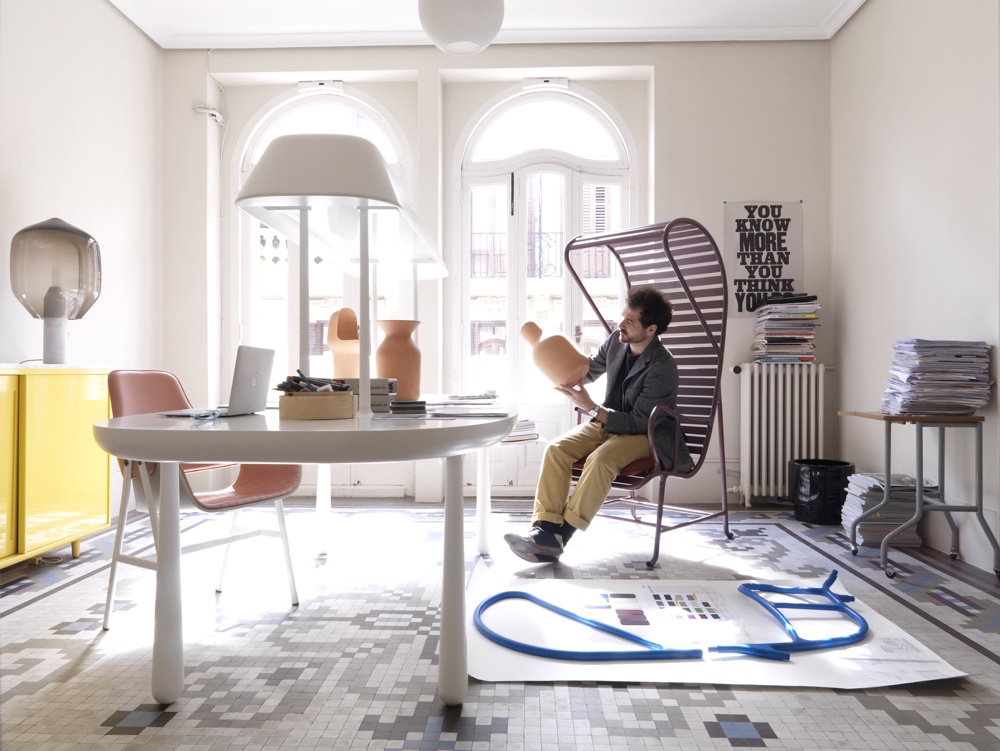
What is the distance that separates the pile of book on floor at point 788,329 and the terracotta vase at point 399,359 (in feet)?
9.21

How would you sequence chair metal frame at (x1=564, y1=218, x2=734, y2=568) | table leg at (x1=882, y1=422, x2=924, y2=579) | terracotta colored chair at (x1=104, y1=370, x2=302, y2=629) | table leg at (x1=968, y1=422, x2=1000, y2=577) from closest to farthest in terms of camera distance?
terracotta colored chair at (x1=104, y1=370, x2=302, y2=629) < table leg at (x1=968, y1=422, x2=1000, y2=577) < table leg at (x1=882, y1=422, x2=924, y2=579) < chair metal frame at (x1=564, y1=218, x2=734, y2=568)

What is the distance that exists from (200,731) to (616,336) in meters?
2.53

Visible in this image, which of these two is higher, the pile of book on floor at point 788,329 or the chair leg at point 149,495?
the pile of book on floor at point 788,329

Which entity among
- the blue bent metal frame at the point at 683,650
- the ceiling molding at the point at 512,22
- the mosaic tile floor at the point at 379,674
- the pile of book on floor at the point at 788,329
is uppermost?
the ceiling molding at the point at 512,22

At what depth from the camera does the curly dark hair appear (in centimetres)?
333

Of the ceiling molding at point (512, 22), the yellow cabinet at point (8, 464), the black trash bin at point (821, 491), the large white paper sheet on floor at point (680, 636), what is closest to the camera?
the large white paper sheet on floor at point (680, 636)

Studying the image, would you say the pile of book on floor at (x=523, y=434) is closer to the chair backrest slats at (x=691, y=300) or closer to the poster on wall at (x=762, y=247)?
the chair backrest slats at (x=691, y=300)

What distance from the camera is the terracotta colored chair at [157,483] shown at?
2252mm

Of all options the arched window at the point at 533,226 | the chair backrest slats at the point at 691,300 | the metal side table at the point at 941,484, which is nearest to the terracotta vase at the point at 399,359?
the chair backrest slats at the point at 691,300

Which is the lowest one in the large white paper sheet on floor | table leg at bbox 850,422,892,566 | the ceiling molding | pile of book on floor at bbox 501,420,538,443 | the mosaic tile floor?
the mosaic tile floor

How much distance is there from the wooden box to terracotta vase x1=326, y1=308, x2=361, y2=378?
79 centimetres

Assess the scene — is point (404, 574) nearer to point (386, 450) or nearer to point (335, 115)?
point (386, 450)

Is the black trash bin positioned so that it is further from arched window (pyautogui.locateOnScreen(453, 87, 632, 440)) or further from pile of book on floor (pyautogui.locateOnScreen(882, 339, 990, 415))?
arched window (pyautogui.locateOnScreen(453, 87, 632, 440))

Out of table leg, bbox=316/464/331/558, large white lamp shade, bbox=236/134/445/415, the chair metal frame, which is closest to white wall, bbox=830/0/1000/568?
the chair metal frame
